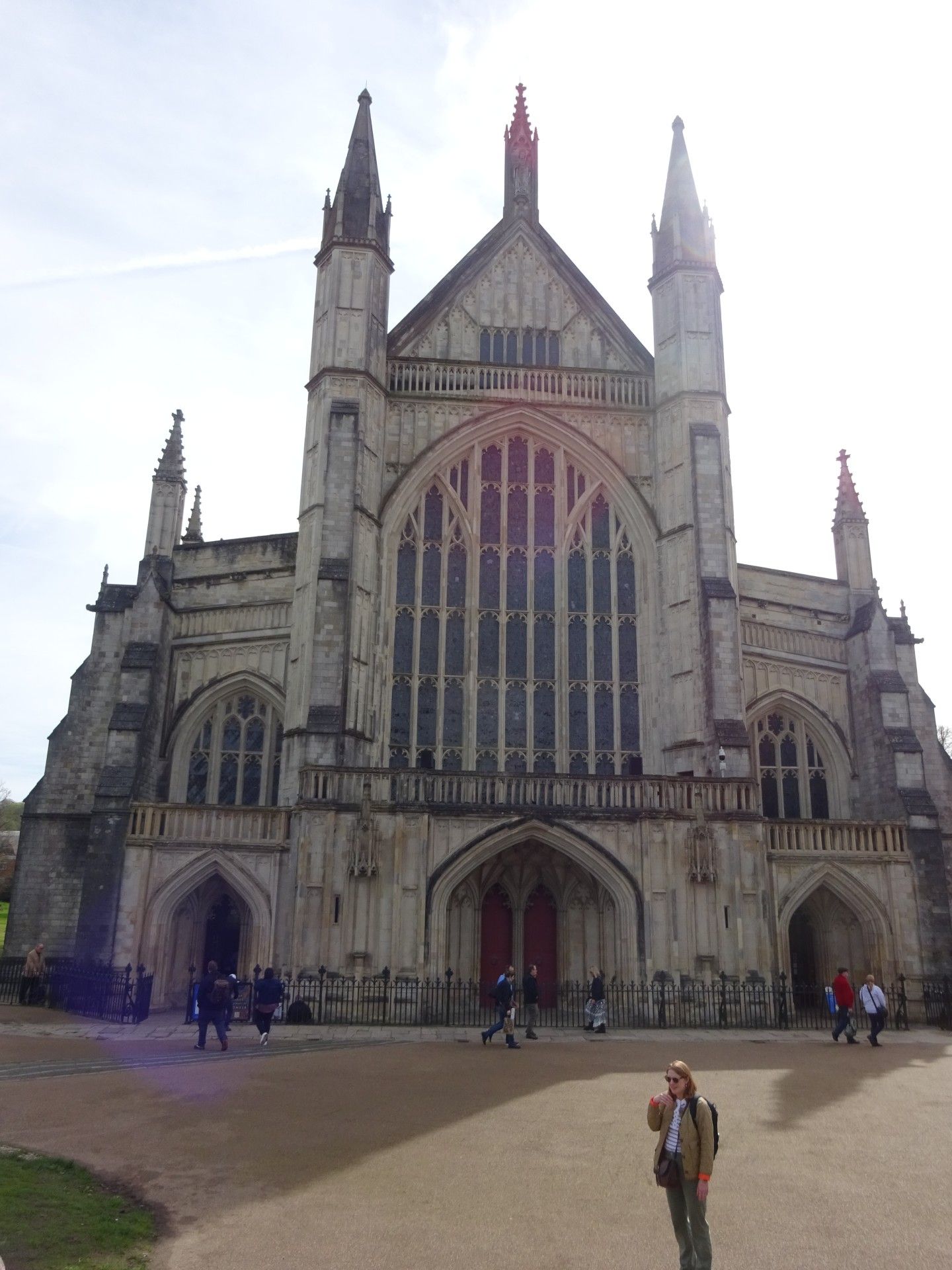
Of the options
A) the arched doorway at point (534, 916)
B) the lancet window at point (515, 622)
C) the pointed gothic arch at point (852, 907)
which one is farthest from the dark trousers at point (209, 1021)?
the pointed gothic arch at point (852, 907)

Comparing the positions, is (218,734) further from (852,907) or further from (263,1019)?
(852,907)

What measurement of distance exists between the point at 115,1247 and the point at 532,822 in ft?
51.1

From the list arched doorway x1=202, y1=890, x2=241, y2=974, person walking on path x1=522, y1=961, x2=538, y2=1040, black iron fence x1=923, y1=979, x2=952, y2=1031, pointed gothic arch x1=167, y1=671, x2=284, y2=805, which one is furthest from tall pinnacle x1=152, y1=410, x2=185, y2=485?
black iron fence x1=923, y1=979, x2=952, y2=1031

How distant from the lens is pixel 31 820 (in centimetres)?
2647

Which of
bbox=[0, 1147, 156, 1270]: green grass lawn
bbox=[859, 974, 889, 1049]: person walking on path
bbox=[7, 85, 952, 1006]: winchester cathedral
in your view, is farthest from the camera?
bbox=[7, 85, 952, 1006]: winchester cathedral

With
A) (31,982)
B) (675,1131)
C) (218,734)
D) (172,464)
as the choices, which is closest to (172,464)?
(172,464)

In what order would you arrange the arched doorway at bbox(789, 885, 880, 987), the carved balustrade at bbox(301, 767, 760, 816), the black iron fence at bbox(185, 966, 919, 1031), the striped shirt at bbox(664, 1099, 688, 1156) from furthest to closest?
1. the arched doorway at bbox(789, 885, 880, 987)
2. the carved balustrade at bbox(301, 767, 760, 816)
3. the black iron fence at bbox(185, 966, 919, 1031)
4. the striped shirt at bbox(664, 1099, 688, 1156)

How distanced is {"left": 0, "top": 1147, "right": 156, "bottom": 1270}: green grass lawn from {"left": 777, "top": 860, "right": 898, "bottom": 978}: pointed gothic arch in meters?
18.2

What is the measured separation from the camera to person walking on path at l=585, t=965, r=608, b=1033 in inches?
736

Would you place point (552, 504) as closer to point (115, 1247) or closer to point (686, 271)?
point (686, 271)

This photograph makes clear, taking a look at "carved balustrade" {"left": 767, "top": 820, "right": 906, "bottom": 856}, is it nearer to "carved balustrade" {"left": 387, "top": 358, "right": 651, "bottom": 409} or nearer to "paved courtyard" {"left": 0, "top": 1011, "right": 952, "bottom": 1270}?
"paved courtyard" {"left": 0, "top": 1011, "right": 952, "bottom": 1270}

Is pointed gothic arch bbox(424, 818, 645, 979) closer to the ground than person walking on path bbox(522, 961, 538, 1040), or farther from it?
farther from it

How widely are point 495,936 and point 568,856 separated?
10.6 feet

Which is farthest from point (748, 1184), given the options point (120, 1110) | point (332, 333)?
point (332, 333)
